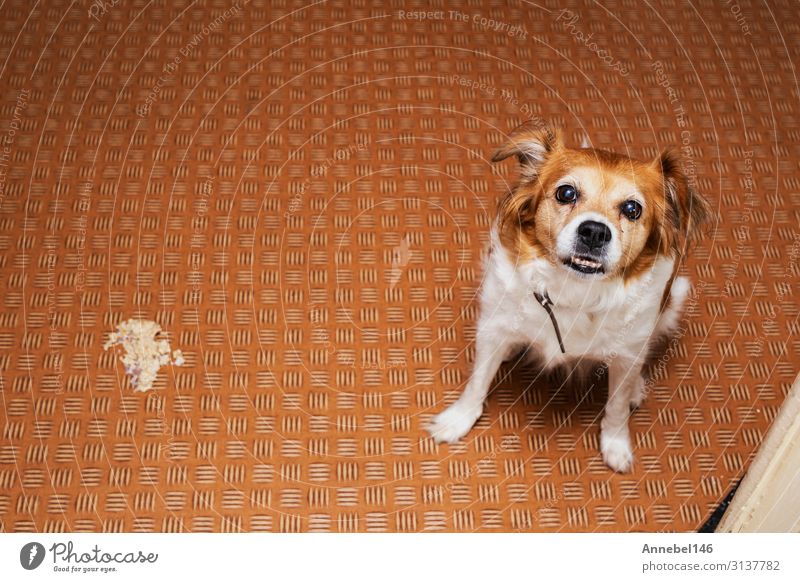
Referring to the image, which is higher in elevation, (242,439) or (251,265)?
(251,265)

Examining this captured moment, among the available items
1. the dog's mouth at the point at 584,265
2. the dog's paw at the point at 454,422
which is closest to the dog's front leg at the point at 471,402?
the dog's paw at the point at 454,422

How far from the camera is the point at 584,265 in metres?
1.11

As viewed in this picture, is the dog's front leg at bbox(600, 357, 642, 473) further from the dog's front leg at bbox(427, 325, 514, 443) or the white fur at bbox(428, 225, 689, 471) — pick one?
the dog's front leg at bbox(427, 325, 514, 443)

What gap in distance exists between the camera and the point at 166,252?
1571 mm

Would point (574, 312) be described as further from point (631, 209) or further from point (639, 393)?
point (639, 393)

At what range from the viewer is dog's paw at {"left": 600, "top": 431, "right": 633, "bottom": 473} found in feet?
4.45

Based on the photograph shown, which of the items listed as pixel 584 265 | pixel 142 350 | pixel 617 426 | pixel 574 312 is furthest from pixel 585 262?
pixel 142 350

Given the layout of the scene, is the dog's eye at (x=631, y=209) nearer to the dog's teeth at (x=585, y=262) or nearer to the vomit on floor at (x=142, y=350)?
the dog's teeth at (x=585, y=262)

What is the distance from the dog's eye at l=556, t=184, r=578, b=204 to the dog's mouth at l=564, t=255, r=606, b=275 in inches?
3.1

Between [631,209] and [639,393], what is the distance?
1.38 feet
